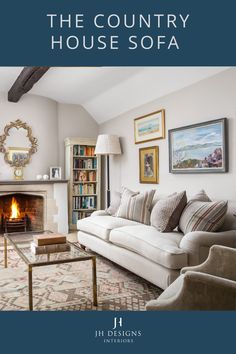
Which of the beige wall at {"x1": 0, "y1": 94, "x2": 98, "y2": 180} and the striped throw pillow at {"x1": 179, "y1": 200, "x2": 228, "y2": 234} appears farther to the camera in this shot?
the beige wall at {"x1": 0, "y1": 94, "x2": 98, "y2": 180}

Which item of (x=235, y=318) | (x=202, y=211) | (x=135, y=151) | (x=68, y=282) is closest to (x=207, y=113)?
(x=202, y=211)

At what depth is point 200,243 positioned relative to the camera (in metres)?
2.70

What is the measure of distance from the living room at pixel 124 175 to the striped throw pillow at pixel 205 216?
0.05 feet

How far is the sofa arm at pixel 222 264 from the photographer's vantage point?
6.77 ft

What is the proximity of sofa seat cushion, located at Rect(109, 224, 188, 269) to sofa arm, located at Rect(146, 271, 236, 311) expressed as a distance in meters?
0.92

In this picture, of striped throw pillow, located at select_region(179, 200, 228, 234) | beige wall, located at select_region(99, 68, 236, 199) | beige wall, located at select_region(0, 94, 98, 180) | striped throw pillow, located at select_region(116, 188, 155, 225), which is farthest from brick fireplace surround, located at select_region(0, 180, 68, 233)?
striped throw pillow, located at select_region(179, 200, 228, 234)

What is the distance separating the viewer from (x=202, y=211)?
299 centimetres

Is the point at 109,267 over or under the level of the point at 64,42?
under

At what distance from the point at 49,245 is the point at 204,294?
1.64m

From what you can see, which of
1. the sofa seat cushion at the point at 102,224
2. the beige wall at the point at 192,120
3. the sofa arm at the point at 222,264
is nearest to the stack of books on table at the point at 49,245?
the sofa seat cushion at the point at 102,224

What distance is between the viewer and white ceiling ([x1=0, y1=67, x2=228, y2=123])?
4188 millimetres

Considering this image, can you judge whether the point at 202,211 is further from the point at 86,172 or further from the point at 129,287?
the point at 86,172

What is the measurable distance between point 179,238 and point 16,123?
3950 millimetres

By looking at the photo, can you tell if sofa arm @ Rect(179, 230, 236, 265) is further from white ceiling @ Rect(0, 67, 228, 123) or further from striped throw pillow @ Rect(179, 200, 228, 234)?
white ceiling @ Rect(0, 67, 228, 123)
